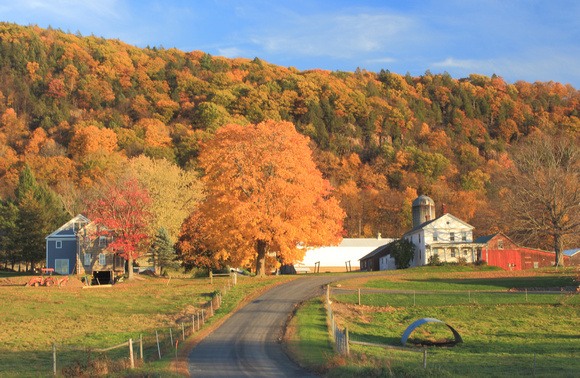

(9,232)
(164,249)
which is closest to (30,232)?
(9,232)

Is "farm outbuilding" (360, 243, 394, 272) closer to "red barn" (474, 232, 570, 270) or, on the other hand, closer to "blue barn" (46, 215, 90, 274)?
"red barn" (474, 232, 570, 270)

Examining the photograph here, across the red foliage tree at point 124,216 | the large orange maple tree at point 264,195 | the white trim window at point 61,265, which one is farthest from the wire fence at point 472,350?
the white trim window at point 61,265

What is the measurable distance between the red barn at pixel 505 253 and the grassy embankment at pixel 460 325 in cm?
1315

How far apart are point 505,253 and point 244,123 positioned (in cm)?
7721

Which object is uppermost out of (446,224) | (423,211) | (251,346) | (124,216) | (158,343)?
(423,211)

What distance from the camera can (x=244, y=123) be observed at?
418 feet

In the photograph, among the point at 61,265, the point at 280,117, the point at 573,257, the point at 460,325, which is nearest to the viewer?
the point at 460,325

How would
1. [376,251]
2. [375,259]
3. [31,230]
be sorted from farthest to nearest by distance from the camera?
→ [376,251]
[375,259]
[31,230]

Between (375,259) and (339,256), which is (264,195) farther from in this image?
(339,256)

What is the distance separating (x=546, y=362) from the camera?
22438mm

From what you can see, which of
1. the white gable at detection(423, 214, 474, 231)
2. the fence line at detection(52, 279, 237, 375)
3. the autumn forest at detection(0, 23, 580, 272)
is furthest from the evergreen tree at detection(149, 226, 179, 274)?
the white gable at detection(423, 214, 474, 231)

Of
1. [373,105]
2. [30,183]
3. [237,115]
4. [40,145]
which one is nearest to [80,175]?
[30,183]

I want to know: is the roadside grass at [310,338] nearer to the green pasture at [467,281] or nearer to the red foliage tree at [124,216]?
the green pasture at [467,281]

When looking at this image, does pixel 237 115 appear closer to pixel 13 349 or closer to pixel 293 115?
pixel 293 115
